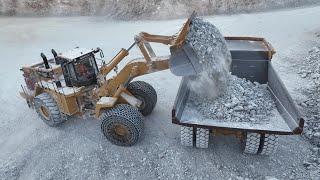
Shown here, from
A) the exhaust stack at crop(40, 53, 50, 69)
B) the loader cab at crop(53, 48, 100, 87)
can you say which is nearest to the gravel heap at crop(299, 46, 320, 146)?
the loader cab at crop(53, 48, 100, 87)

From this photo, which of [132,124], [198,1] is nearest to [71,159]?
[132,124]

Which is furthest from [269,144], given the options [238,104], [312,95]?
[312,95]

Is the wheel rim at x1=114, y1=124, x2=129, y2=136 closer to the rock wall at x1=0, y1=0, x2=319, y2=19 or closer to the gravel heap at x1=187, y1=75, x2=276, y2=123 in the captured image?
the gravel heap at x1=187, y1=75, x2=276, y2=123

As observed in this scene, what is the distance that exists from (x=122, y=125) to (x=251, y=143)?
251cm

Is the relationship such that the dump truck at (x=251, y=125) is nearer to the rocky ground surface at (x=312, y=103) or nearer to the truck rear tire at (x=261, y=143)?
the truck rear tire at (x=261, y=143)

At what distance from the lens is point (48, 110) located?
758 centimetres

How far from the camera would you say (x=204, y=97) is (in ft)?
22.4

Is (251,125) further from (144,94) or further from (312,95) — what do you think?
(312,95)

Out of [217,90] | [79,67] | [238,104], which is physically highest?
[79,67]

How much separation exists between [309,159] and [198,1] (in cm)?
1154

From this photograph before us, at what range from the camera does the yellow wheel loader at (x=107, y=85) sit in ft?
20.4

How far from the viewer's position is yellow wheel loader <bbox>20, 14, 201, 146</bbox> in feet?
20.4

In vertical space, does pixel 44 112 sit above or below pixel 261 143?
above

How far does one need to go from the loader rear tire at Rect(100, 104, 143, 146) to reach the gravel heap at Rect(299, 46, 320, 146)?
3545mm
